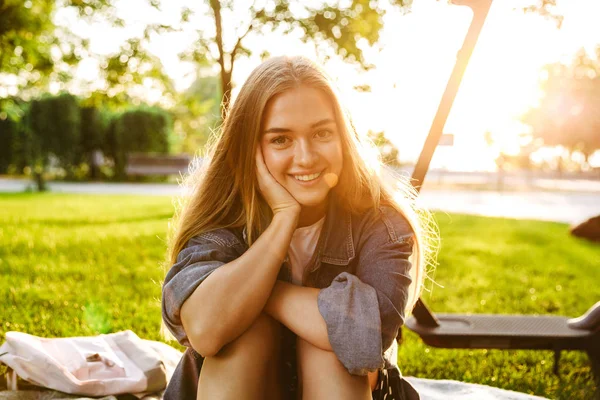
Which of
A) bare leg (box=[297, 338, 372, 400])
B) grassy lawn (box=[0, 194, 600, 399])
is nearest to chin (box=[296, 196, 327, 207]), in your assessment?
bare leg (box=[297, 338, 372, 400])

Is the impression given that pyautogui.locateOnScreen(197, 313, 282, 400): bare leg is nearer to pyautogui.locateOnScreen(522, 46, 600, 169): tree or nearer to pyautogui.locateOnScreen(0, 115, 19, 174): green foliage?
pyautogui.locateOnScreen(0, 115, 19, 174): green foliage

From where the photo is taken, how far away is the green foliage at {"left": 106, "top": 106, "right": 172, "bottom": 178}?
19719mm

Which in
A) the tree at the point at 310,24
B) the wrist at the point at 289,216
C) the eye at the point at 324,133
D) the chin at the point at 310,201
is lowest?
the wrist at the point at 289,216

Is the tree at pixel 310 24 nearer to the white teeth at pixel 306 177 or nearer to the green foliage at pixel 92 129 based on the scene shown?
the white teeth at pixel 306 177

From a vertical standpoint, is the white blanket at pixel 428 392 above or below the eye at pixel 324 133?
below

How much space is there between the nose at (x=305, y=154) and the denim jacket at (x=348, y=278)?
0.83 ft

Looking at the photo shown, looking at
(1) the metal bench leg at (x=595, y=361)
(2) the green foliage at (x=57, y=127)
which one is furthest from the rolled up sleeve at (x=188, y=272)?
(2) the green foliage at (x=57, y=127)

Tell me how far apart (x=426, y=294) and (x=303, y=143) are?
3.89 m

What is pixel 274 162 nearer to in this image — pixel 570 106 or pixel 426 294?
pixel 426 294

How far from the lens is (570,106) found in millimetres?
34125

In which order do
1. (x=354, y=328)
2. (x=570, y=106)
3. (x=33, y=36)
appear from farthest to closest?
(x=570, y=106) → (x=33, y=36) → (x=354, y=328)

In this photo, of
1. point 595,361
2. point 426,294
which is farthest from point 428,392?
point 426,294

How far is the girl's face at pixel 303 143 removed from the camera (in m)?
1.92

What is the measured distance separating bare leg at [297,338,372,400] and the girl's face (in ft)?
1.73
